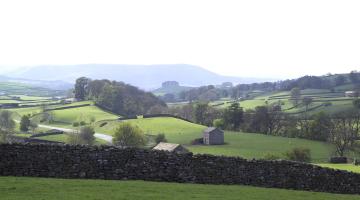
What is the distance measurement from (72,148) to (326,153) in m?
68.2

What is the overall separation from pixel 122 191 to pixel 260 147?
72.5 metres

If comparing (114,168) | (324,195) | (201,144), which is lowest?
(201,144)

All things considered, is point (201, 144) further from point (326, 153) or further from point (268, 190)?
point (268, 190)

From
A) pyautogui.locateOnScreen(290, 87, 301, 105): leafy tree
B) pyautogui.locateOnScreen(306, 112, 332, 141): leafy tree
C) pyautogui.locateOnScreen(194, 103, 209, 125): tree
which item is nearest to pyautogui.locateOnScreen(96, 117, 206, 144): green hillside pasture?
pyautogui.locateOnScreen(194, 103, 209, 125): tree

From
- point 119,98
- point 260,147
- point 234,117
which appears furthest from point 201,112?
point 260,147

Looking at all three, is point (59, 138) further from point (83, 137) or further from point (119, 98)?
point (119, 98)

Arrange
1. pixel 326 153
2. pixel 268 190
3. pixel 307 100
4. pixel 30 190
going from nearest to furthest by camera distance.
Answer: pixel 30 190, pixel 268 190, pixel 326 153, pixel 307 100

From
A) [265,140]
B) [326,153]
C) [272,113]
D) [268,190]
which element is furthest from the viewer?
[272,113]

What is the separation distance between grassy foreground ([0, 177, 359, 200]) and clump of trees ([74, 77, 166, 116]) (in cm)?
13559

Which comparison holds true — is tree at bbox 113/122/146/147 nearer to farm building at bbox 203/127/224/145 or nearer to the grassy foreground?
farm building at bbox 203/127/224/145

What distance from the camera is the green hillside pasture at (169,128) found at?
331 ft

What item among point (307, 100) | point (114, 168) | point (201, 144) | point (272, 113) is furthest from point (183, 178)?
point (307, 100)

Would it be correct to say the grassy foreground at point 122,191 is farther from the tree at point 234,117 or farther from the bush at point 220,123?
the bush at point 220,123

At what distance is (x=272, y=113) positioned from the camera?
117438mm
